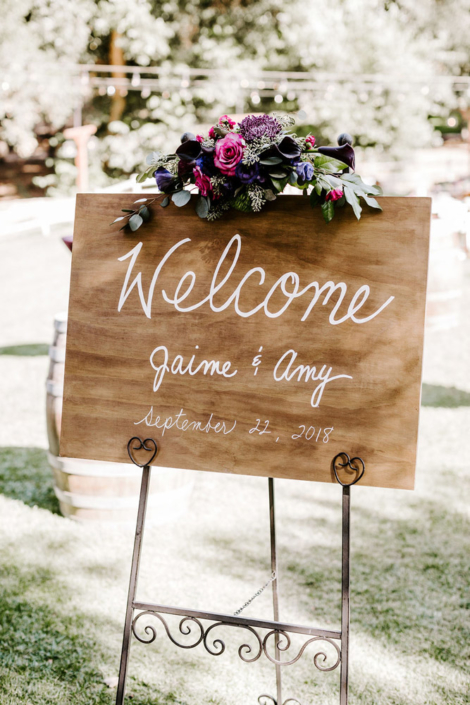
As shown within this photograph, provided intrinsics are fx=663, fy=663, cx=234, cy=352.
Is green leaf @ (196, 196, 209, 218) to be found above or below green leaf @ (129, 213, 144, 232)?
above

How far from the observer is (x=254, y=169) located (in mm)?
1556

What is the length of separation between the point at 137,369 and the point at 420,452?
2993mm

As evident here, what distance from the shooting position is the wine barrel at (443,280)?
6.26 meters

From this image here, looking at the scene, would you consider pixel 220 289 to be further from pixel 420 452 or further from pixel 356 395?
pixel 420 452

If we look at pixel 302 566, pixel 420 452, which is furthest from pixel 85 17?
pixel 302 566

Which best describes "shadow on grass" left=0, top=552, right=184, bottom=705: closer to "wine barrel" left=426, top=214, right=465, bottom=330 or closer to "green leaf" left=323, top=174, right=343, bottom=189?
"green leaf" left=323, top=174, right=343, bottom=189

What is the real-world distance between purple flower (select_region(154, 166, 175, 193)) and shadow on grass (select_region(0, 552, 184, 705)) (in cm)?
160

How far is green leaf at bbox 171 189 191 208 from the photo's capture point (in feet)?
5.34

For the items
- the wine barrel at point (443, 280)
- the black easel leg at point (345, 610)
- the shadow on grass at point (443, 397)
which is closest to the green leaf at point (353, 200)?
the black easel leg at point (345, 610)

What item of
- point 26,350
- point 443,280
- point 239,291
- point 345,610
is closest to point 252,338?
point 239,291

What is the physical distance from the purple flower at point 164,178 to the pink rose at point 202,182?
81 mm

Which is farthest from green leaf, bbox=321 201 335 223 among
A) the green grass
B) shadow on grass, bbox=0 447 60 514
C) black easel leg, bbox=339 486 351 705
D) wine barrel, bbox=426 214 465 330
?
wine barrel, bbox=426 214 465 330

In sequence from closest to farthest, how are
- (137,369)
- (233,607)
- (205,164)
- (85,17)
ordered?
(205,164), (137,369), (233,607), (85,17)

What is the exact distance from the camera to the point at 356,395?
1641 millimetres
